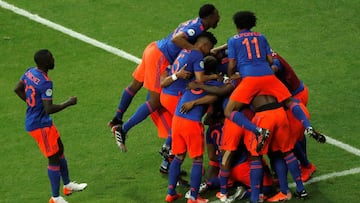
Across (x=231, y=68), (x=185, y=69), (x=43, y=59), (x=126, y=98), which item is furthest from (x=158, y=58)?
(x=43, y=59)

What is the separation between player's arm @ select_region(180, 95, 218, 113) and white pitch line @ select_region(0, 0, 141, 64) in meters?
5.01

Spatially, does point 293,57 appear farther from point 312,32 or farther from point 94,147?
point 94,147

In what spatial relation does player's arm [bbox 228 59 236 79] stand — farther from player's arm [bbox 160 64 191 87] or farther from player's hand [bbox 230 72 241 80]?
player's arm [bbox 160 64 191 87]

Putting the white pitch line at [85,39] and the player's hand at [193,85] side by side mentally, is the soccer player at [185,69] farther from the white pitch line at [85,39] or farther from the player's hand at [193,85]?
the white pitch line at [85,39]

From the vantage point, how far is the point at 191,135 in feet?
38.7

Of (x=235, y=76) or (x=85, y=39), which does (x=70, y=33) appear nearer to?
(x=85, y=39)

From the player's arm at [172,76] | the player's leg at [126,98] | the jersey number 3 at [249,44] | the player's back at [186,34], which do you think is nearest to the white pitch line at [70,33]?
the player's leg at [126,98]

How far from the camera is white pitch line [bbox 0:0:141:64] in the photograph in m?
17.2

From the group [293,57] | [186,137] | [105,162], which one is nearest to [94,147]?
[105,162]

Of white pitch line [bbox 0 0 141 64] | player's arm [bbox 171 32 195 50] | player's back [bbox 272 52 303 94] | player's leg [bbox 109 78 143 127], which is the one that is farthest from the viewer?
white pitch line [bbox 0 0 141 64]

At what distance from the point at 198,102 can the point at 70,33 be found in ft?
22.0

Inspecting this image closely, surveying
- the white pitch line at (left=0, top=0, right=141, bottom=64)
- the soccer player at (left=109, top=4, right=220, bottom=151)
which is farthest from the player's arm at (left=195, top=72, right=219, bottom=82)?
the white pitch line at (left=0, top=0, right=141, bottom=64)

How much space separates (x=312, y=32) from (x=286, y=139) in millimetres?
6265

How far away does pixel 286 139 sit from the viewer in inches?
466
